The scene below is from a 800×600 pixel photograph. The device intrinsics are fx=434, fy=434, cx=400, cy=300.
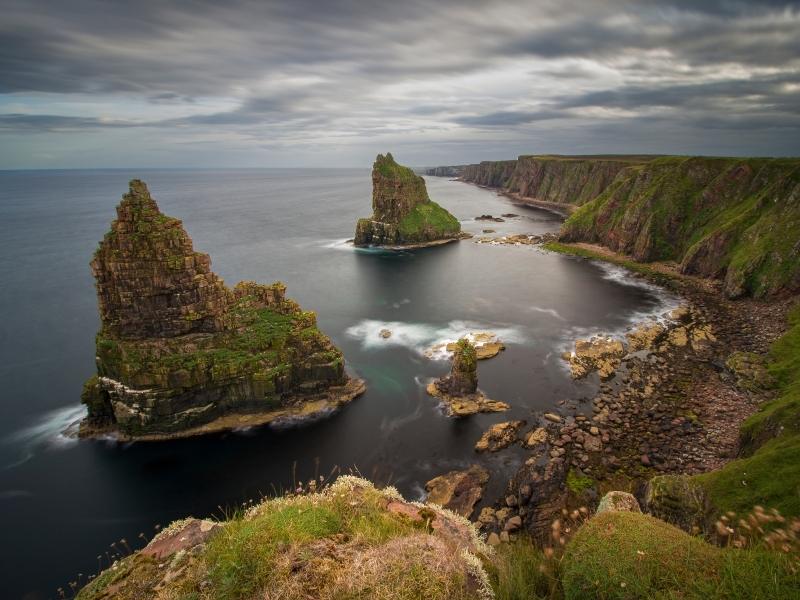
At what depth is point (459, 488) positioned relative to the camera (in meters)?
38.0

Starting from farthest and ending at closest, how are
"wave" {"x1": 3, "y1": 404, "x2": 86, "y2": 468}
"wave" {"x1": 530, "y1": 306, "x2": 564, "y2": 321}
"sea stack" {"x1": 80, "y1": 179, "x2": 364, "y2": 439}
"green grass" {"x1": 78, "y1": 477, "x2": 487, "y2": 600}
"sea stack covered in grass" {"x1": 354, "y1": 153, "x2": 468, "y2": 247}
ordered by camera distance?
"sea stack covered in grass" {"x1": 354, "y1": 153, "x2": 468, "y2": 247} < "wave" {"x1": 530, "y1": 306, "x2": 564, "y2": 321} < "sea stack" {"x1": 80, "y1": 179, "x2": 364, "y2": 439} < "wave" {"x1": 3, "y1": 404, "x2": 86, "y2": 468} < "green grass" {"x1": 78, "y1": 477, "x2": 487, "y2": 600}

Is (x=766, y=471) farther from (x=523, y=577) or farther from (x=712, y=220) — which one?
(x=712, y=220)

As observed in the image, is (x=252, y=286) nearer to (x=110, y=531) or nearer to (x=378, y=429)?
(x=378, y=429)

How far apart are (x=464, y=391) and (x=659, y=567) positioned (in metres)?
42.9

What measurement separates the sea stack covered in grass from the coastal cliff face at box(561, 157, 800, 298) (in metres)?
45.0

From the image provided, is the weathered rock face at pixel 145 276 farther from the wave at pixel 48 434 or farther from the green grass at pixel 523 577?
the green grass at pixel 523 577

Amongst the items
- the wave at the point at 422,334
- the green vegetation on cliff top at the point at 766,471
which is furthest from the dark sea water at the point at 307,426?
the green vegetation on cliff top at the point at 766,471

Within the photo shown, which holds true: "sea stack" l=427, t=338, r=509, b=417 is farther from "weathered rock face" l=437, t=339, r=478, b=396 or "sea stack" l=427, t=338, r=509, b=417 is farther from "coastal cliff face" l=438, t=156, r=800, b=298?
"coastal cliff face" l=438, t=156, r=800, b=298

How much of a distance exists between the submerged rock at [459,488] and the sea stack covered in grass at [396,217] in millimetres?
113979

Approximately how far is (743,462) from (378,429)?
104ft

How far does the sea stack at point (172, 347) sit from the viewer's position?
45625 millimetres

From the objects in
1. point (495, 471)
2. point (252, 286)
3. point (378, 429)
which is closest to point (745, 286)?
point (495, 471)

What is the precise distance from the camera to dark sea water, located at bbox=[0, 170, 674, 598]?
38031 mm

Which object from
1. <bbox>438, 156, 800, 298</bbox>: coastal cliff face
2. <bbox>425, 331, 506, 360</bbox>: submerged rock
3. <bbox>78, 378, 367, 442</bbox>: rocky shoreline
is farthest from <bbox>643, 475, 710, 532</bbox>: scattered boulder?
<bbox>438, 156, 800, 298</bbox>: coastal cliff face
